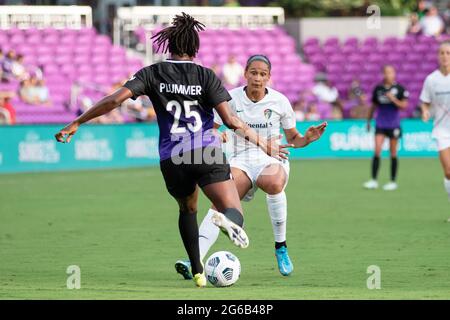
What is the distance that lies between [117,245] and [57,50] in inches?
745

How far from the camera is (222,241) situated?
13.9 meters

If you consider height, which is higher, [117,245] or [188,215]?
[188,215]

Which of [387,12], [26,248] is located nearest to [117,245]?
[26,248]

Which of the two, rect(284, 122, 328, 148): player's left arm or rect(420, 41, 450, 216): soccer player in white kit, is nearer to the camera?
rect(284, 122, 328, 148): player's left arm

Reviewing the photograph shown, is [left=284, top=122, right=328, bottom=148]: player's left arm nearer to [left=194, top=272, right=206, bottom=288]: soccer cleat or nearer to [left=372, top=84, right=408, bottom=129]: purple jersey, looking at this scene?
[left=194, top=272, right=206, bottom=288]: soccer cleat

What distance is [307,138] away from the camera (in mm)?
10438

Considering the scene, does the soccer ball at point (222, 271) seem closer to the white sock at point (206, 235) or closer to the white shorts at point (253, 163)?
the white sock at point (206, 235)

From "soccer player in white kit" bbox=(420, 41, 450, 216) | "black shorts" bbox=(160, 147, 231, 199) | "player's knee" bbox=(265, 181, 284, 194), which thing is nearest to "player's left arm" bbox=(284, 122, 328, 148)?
"player's knee" bbox=(265, 181, 284, 194)

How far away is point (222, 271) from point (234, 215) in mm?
842

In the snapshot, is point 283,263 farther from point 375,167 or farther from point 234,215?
point 375,167

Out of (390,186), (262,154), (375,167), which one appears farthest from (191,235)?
(375,167)

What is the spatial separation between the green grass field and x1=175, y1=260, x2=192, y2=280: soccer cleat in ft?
0.29

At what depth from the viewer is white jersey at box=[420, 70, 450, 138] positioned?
16000 millimetres
